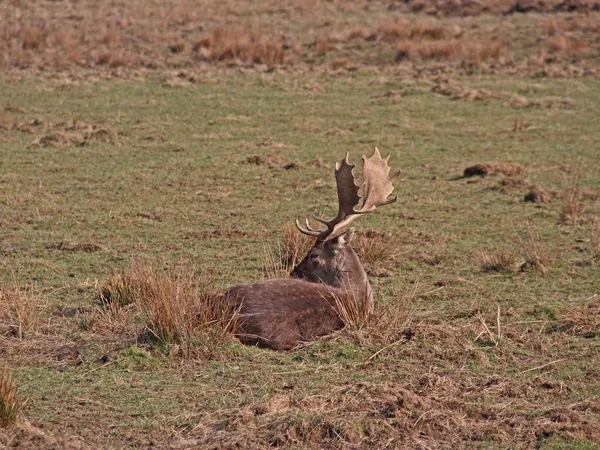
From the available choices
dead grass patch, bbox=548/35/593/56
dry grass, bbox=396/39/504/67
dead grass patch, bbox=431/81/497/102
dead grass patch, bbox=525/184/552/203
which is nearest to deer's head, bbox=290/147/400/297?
dead grass patch, bbox=525/184/552/203

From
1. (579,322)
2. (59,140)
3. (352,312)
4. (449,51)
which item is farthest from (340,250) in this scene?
(449,51)

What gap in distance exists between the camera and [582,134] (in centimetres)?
1614

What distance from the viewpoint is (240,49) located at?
23016 millimetres

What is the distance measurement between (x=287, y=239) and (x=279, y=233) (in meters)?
0.94

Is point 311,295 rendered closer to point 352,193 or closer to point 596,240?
point 352,193

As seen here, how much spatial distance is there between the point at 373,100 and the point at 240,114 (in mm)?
2879

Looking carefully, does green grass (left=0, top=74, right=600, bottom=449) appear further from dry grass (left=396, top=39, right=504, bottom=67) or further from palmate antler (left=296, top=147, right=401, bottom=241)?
dry grass (left=396, top=39, right=504, bottom=67)

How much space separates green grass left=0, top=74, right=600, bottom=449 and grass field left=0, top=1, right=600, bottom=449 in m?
0.03

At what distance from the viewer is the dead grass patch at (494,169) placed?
42.3ft

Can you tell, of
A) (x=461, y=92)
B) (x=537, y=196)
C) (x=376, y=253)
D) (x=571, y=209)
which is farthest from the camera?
(x=461, y=92)

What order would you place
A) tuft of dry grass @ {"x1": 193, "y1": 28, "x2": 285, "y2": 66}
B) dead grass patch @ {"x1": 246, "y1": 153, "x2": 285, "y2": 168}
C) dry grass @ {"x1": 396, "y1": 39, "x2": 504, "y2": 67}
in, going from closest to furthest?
dead grass patch @ {"x1": 246, "y1": 153, "x2": 285, "y2": 168}
tuft of dry grass @ {"x1": 193, "y1": 28, "x2": 285, "y2": 66}
dry grass @ {"x1": 396, "y1": 39, "x2": 504, "y2": 67}

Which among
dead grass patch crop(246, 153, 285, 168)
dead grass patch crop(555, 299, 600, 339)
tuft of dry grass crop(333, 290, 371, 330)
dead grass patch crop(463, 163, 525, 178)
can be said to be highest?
tuft of dry grass crop(333, 290, 371, 330)

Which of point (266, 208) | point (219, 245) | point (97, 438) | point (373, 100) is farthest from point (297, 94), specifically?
point (97, 438)

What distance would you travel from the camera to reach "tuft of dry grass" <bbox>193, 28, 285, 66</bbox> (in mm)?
22422
